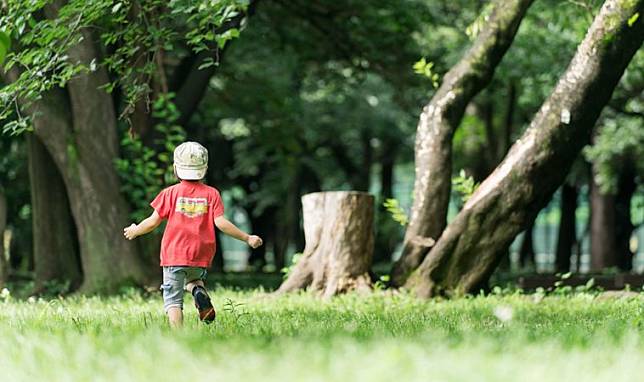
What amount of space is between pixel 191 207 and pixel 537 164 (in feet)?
19.6

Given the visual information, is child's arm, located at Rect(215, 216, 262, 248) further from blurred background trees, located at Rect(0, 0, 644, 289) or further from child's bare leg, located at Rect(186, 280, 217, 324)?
blurred background trees, located at Rect(0, 0, 644, 289)

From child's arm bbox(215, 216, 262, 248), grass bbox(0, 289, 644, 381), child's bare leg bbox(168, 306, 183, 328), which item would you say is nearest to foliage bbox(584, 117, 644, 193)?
grass bbox(0, 289, 644, 381)

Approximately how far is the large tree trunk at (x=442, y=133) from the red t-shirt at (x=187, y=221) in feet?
19.5

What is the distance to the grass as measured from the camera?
5.12 metres

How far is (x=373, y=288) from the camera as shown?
13.6 meters

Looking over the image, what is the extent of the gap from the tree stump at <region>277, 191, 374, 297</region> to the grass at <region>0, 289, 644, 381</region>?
4.45m

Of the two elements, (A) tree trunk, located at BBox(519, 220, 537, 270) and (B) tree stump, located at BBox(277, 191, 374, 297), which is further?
(A) tree trunk, located at BBox(519, 220, 537, 270)

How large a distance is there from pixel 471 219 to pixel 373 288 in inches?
60.0

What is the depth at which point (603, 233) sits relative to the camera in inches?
1248

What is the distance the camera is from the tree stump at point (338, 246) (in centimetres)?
1391

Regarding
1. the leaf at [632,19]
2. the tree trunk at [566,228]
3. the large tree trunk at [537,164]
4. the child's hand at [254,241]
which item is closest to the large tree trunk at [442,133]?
the large tree trunk at [537,164]

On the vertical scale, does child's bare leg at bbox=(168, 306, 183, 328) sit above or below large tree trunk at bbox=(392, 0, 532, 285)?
below

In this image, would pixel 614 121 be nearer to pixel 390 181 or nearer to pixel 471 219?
pixel 390 181

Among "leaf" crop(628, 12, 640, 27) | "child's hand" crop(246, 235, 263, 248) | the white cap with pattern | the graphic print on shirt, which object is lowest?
"child's hand" crop(246, 235, 263, 248)
